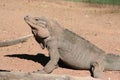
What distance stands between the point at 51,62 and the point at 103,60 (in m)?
0.98

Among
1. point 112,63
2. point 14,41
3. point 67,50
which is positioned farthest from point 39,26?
point 14,41

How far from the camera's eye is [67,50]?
8.29 m

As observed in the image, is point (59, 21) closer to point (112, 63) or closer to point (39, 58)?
point (39, 58)

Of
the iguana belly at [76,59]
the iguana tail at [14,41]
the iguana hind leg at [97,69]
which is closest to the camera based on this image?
the iguana hind leg at [97,69]

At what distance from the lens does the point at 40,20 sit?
26.7 feet

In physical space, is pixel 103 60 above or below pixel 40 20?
below

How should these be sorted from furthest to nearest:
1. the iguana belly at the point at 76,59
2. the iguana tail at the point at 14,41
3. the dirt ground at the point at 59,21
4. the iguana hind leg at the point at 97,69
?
the iguana tail at the point at 14,41
the dirt ground at the point at 59,21
the iguana belly at the point at 76,59
the iguana hind leg at the point at 97,69

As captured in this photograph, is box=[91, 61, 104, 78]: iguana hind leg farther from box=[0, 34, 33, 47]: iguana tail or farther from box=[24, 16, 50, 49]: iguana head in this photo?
box=[0, 34, 33, 47]: iguana tail

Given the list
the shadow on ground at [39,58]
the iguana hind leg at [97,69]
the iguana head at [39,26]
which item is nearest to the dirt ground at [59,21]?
the shadow on ground at [39,58]

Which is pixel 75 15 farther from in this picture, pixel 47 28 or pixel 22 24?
pixel 47 28

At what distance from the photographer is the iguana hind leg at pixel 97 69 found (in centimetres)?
807

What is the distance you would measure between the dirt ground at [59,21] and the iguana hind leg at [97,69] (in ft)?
0.35

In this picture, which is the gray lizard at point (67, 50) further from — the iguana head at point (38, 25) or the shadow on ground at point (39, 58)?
the shadow on ground at point (39, 58)

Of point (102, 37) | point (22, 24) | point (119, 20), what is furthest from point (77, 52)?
point (119, 20)
